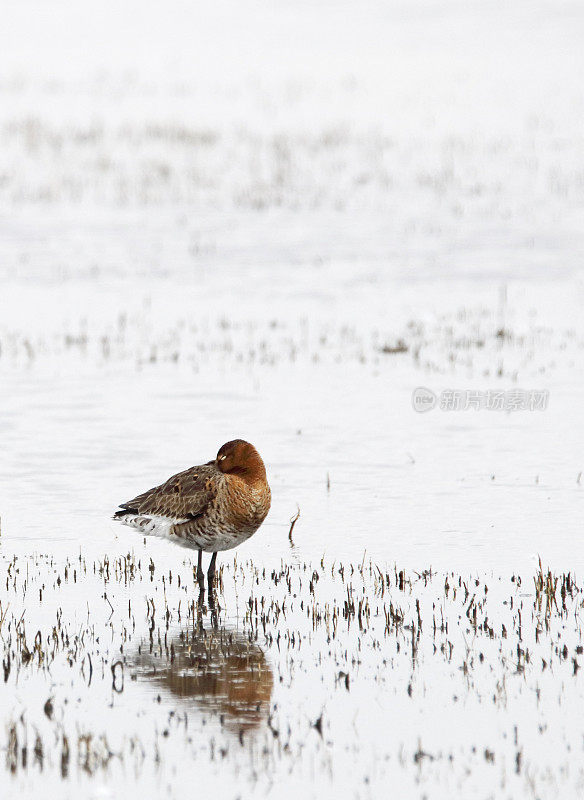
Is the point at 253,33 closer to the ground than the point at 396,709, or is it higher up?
higher up

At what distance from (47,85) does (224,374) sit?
1231 inches

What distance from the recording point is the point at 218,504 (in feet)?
24.3

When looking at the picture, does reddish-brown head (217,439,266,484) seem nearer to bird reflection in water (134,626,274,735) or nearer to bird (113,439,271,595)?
bird (113,439,271,595)

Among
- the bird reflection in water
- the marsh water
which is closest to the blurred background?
the marsh water

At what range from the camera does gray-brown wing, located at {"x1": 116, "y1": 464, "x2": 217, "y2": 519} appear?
7500 millimetres

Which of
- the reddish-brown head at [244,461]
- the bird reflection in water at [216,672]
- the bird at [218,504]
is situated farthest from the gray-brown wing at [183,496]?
the bird reflection in water at [216,672]

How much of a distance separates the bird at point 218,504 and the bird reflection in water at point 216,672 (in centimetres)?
78

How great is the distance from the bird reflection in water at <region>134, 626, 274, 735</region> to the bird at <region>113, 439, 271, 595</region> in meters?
0.78

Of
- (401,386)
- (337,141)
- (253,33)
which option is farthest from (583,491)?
(253,33)

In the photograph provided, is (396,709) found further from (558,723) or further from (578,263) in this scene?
(578,263)

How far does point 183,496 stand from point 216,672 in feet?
5.62

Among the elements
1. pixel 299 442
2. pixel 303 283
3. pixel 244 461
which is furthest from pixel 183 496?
pixel 303 283

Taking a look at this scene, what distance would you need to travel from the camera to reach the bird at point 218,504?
24.3ft

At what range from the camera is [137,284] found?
75.4 feet
